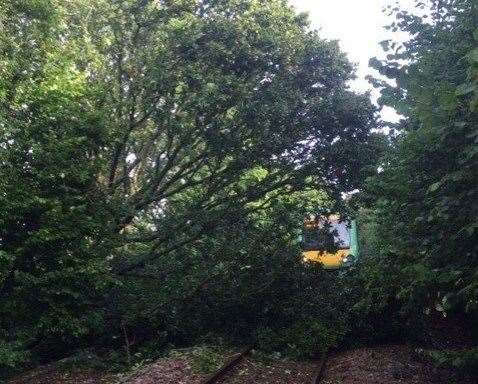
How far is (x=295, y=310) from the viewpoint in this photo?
13.0 m

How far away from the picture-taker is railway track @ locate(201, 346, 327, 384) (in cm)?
891

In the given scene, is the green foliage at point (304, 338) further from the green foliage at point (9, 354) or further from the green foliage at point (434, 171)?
the green foliage at point (9, 354)

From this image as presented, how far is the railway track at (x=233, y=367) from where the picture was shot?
8.91 m

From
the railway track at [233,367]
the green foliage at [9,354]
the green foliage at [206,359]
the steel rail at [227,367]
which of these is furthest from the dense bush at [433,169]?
the green foliage at [9,354]

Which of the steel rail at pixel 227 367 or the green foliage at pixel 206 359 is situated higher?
the green foliage at pixel 206 359

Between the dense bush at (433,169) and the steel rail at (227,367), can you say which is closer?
the dense bush at (433,169)

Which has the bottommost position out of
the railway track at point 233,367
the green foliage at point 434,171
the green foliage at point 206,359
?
the railway track at point 233,367

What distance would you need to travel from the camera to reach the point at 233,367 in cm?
1009

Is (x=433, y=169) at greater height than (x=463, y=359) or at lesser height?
greater

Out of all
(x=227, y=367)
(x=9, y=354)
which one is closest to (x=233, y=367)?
(x=227, y=367)

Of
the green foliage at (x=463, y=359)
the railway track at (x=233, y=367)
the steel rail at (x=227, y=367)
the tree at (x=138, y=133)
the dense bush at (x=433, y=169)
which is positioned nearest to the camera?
the dense bush at (x=433, y=169)

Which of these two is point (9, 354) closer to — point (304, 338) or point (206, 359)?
point (206, 359)

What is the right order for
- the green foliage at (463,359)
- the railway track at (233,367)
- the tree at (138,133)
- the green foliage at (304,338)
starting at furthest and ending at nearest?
the green foliage at (304,338), the tree at (138,133), the railway track at (233,367), the green foliage at (463,359)

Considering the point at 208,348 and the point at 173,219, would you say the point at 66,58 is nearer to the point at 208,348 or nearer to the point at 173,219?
the point at 173,219
